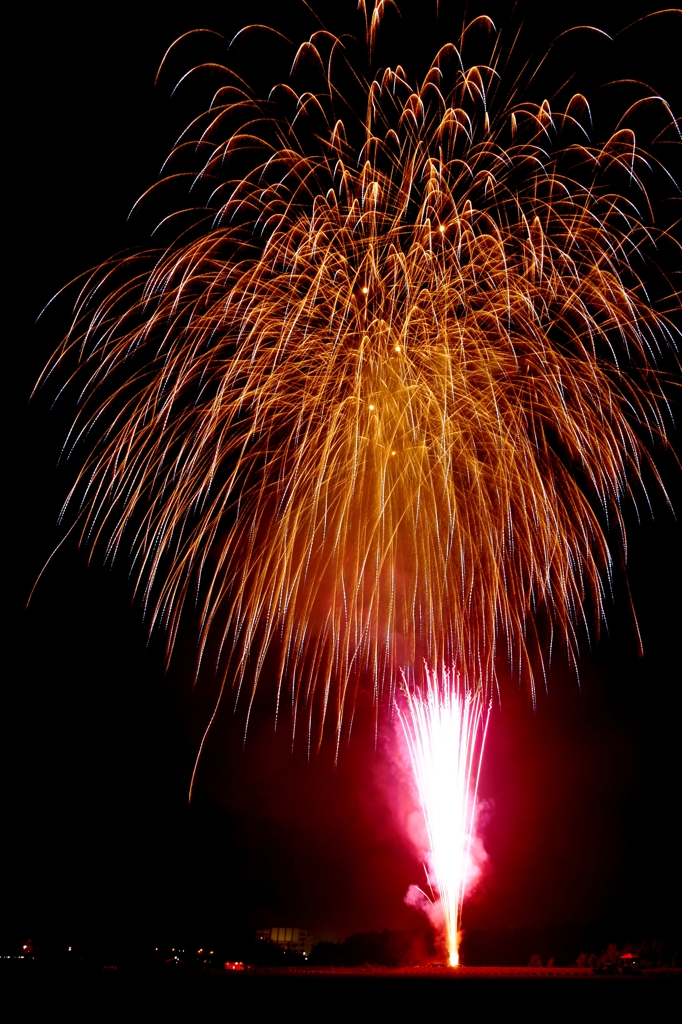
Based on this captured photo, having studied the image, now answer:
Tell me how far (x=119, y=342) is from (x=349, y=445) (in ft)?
12.9

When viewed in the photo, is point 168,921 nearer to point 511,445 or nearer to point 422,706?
point 422,706

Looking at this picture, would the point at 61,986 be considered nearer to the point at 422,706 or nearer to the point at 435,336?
the point at 422,706

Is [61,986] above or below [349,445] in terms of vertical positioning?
below

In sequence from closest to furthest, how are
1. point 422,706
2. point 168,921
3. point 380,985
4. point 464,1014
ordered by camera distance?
1. point 464,1014
2. point 380,985
3. point 422,706
4. point 168,921

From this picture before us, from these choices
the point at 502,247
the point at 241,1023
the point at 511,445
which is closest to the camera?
the point at 241,1023

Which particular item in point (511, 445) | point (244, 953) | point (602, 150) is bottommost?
point (244, 953)

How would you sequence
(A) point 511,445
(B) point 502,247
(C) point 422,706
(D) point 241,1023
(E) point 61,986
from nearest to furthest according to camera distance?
(D) point 241,1023 → (E) point 61,986 → (B) point 502,247 → (A) point 511,445 → (C) point 422,706

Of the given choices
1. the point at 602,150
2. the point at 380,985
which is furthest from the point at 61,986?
the point at 602,150

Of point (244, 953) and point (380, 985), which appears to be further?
point (244, 953)

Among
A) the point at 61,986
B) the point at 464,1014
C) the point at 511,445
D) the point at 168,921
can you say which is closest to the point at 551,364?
the point at 511,445

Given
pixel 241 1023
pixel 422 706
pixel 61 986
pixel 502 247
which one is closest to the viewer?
pixel 241 1023

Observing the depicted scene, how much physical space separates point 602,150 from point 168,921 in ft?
86.3

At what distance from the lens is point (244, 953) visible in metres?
27.8

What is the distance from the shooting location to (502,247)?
44.4 feet
